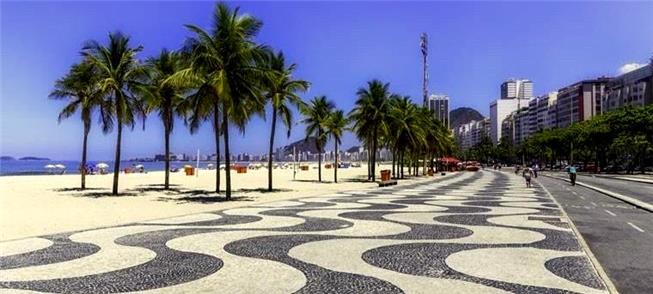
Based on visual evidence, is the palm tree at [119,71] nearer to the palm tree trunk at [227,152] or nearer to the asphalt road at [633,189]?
the palm tree trunk at [227,152]

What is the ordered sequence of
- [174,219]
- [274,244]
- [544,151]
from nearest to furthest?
[274,244] → [174,219] → [544,151]

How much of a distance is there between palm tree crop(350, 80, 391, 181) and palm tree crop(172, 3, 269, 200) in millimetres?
19884

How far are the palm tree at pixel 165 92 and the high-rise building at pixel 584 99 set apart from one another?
6146 inches

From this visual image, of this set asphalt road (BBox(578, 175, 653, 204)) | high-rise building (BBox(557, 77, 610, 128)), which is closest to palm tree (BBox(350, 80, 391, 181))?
asphalt road (BBox(578, 175, 653, 204))

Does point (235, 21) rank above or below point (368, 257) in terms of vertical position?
above

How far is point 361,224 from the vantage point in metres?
14.8

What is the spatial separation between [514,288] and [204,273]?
14.1 ft

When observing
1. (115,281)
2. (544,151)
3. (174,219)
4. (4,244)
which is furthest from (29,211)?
(544,151)

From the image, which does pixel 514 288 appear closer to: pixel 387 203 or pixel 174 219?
pixel 174 219

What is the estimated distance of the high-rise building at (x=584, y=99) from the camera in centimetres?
16825

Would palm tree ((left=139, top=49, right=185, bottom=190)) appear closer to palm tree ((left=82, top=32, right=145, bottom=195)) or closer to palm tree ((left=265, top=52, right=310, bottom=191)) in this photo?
palm tree ((left=82, top=32, right=145, bottom=195))

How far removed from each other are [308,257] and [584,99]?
177 metres

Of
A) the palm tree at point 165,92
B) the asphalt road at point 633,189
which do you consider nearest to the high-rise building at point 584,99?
the asphalt road at point 633,189

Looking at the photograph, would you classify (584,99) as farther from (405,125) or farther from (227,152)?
(227,152)
